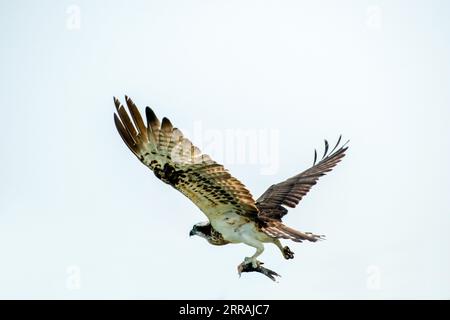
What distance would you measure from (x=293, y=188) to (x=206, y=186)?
283cm

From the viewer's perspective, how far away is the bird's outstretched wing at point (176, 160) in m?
10.3

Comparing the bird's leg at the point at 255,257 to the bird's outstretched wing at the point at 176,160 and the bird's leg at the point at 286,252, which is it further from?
the bird's outstretched wing at the point at 176,160

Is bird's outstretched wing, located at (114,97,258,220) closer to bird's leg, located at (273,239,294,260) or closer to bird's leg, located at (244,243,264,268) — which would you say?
bird's leg, located at (244,243,264,268)

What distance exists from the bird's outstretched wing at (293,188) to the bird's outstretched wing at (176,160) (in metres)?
1.41

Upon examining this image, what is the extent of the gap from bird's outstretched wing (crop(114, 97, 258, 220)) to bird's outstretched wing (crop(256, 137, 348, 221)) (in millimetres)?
1414

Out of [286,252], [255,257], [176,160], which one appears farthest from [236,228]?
[176,160]

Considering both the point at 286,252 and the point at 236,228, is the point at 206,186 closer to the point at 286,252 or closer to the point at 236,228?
the point at 236,228

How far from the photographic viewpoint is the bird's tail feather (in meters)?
10.7

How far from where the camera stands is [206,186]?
10.6 meters
